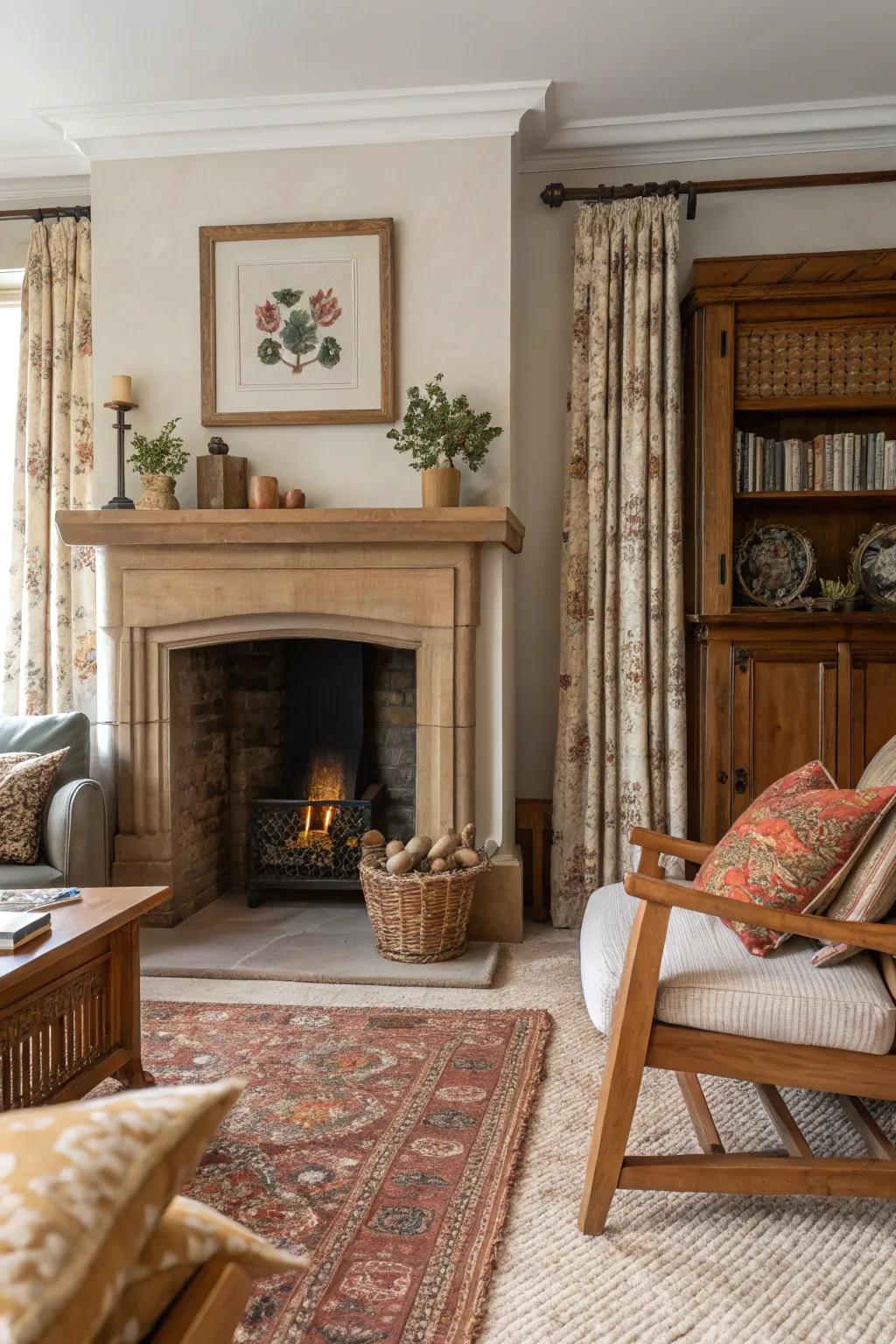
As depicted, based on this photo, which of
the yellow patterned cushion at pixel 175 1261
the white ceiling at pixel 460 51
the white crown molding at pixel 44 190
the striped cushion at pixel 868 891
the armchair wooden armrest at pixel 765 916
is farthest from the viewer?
the white crown molding at pixel 44 190

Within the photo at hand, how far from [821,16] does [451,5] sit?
1.10 meters

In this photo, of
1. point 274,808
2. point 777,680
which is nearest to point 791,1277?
point 777,680

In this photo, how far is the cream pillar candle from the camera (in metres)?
3.76

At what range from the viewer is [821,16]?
3.23m

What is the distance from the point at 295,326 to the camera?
3.83 metres

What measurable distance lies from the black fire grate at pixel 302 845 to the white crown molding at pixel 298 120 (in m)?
2.34

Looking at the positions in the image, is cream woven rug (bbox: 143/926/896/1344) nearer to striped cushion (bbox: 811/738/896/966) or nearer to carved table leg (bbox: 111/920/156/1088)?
striped cushion (bbox: 811/738/896/966)

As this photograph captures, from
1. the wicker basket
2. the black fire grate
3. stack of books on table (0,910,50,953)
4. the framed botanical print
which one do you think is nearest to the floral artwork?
the framed botanical print

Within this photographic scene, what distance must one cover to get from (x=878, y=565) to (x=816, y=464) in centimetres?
42

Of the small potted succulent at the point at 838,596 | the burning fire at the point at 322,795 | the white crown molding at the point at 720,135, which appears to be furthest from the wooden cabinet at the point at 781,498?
the burning fire at the point at 322,795

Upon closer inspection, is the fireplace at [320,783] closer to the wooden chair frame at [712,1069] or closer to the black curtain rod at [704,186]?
the black curtain rod at [704,186]

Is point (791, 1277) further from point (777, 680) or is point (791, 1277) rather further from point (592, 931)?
point (777, 680)

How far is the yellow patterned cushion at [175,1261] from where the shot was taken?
676mm

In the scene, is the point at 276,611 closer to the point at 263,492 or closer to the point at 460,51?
the point at 263,492
